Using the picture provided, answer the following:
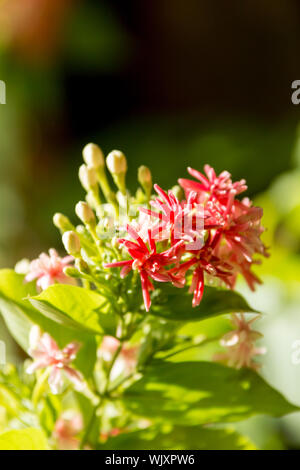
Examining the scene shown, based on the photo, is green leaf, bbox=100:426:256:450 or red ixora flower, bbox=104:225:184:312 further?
green leaf, bbox=100:426:256:450

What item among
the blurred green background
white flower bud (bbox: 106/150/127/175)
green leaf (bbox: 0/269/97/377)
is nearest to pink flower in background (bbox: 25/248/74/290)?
green leaf (bbox: 0/269/97/377)

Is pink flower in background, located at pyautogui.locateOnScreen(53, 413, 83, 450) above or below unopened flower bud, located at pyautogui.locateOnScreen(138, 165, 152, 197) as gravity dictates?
below

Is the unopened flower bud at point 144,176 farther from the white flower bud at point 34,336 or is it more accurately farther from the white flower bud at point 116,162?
the white flower bud at point 34,336

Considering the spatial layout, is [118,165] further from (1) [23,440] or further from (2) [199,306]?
(1) [23,440]

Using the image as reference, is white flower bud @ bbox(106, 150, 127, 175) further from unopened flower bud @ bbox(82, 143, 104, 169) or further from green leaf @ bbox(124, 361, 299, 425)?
green leaf @ bbox(124, 361, 299, 425)

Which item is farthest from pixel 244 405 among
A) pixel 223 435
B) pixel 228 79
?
pixel 228 79

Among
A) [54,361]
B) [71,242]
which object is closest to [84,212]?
[71,242]

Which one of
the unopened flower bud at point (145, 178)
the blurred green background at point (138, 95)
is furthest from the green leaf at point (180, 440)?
the blurred green background at point (138, 95)

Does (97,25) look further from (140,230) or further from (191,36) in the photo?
(140,230)
